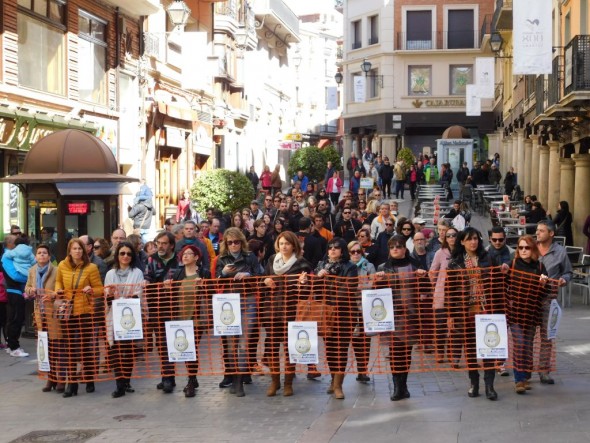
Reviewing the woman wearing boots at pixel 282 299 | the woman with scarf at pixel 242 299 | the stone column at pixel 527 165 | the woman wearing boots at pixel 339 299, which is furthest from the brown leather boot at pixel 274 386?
the stone column at pixel 527 165

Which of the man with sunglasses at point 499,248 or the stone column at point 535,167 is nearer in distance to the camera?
the man with sunglasses at point 499,248

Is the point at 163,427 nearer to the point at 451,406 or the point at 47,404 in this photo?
the point at 47,404

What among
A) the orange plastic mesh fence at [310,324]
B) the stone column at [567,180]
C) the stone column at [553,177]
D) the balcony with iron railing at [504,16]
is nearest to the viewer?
the orange plastic mesh fence at [310,324]

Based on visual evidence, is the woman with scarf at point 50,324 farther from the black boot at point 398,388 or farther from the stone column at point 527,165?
the stone column at point 527,165

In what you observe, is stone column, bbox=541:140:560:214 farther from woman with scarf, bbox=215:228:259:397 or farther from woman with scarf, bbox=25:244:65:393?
woman with scarf, bbox=25:244:65:393

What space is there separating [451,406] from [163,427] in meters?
2.65

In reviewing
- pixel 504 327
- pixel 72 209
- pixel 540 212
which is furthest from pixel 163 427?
pixel 540 212

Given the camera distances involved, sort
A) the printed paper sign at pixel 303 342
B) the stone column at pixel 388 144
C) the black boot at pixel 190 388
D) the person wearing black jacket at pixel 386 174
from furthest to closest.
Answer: the stone column at pixel 388 144 → the person wearing black jacket at pixel 386 174 → the black boot at pixel 190 388 → the printed paper sign at pixel 303 342

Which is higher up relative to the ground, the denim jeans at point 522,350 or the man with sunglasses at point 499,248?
the man with sunglasses at point 499,248

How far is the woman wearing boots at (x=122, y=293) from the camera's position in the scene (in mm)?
11219

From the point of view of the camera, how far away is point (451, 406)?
9977 millimetres

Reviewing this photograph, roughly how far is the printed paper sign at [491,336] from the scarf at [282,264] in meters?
1.92

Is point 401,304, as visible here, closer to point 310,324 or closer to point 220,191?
point 310,324

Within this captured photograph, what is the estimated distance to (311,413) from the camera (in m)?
9.98
